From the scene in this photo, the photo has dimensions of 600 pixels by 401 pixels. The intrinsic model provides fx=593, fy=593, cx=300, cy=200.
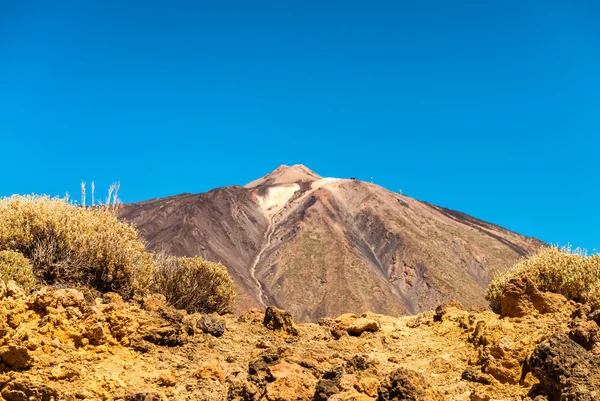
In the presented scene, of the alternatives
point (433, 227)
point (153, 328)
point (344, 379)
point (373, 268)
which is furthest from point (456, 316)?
point (433, 227)

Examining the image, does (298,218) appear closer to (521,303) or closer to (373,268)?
(373,268)

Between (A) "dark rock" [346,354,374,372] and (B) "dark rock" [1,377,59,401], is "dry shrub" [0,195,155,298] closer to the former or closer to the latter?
(B) "dark rock" [1,377,59,401]

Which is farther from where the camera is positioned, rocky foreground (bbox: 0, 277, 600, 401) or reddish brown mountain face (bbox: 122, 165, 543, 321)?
reddish brown mountain face (bbox: 122, 165, 543, 321)

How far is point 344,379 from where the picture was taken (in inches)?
263

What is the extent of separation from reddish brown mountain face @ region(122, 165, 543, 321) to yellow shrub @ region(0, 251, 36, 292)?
61937mm

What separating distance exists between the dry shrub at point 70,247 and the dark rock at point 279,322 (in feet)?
9.59

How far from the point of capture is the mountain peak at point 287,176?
146 metres

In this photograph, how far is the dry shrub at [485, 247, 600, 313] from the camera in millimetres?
10127

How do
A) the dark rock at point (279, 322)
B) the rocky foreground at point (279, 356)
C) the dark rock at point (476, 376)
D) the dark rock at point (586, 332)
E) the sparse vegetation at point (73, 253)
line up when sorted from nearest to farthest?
the rocky foreground at point (279, 356) → the dark rock at point (586, 332) → the dark rock at point (476, 376) → the dark rock at point (279, 322) → the sparse vegetation at point (73, 253)

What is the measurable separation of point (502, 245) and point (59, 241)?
113 m

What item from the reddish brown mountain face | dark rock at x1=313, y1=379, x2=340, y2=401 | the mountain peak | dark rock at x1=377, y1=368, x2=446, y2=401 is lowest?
dark rock at x1=313, y1=379, x2=340, y2=401

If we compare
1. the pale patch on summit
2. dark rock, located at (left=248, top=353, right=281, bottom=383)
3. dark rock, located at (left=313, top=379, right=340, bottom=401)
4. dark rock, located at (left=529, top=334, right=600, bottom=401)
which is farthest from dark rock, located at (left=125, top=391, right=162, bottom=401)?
the pale patch on summit

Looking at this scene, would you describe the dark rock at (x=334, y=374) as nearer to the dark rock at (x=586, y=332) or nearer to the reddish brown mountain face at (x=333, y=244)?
the dark rock at (x=586, y=332)

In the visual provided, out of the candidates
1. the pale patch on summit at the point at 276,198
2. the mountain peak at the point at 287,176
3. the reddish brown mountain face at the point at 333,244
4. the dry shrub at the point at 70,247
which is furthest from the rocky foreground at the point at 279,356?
the mountain peak at the point at 287,176
